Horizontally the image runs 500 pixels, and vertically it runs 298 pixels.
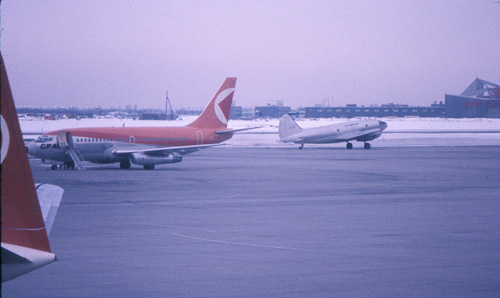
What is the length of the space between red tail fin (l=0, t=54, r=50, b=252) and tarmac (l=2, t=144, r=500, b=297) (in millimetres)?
4308

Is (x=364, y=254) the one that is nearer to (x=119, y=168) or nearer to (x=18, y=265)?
(x=18, y=265)

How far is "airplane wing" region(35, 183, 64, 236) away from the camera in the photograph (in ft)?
23.8

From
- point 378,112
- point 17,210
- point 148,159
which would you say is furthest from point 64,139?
point 378,112

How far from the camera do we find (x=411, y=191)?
24453mm

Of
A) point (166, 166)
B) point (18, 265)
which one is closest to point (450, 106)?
point (166, 166)

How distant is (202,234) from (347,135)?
4898 centimetres

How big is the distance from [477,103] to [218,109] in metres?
104

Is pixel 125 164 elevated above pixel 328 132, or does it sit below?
above

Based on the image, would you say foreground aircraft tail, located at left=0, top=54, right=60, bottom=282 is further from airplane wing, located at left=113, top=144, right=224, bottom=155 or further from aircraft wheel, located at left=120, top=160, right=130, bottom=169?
aircraft wheel, located at left=120, top=160, right=130, bottom=169

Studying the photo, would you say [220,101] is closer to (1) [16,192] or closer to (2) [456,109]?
(1) [16,192]

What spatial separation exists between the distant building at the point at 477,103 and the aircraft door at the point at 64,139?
340ft

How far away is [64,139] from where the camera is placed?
34938mm

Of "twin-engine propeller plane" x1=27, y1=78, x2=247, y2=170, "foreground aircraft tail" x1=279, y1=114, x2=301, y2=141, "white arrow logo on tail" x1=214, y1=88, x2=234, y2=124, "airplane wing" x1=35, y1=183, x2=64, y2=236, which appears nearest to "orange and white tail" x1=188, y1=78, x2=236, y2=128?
"white arrow logo on tail" x1=214, y1=88, x2=234, y2=124

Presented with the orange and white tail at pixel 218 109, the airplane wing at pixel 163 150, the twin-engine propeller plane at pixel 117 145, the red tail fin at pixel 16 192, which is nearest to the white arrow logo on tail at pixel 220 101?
the orange and white tail at pixel 218 109
